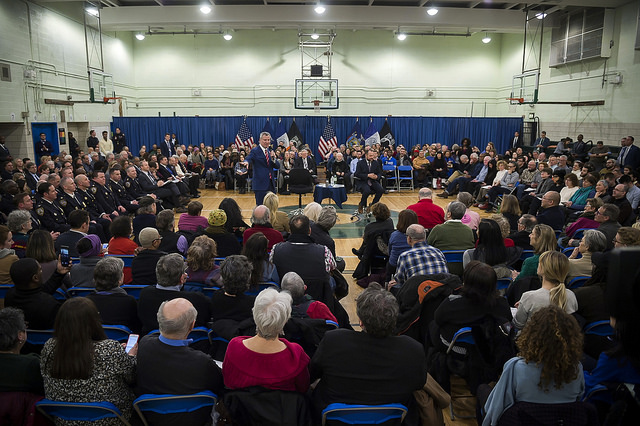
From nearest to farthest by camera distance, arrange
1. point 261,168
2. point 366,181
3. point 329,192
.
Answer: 1. point 261,168
2. point 329,192
3. point 366,181

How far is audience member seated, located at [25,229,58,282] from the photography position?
3.58m

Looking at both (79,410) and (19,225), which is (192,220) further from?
(79,410)

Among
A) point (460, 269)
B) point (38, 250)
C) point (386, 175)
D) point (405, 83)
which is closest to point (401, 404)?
point (460, 269)

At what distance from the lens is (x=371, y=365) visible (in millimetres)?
2100

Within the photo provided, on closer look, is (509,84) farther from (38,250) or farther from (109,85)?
(38,250)

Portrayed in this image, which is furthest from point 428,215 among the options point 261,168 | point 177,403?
point 177,403

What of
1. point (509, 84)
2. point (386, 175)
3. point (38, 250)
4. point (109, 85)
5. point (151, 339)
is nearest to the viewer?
point (151, 339)

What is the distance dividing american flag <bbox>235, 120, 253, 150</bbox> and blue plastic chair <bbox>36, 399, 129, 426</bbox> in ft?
50.6

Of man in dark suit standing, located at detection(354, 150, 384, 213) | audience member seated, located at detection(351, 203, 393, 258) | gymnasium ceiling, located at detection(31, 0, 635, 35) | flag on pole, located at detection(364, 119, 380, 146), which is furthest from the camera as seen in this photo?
flag on pole, located at detection(364, 119, 380, 146)

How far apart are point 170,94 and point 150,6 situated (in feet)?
14.2

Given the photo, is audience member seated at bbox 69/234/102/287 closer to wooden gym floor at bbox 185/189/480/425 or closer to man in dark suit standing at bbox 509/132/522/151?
wooden gym floor at bbox 185/189/480/425

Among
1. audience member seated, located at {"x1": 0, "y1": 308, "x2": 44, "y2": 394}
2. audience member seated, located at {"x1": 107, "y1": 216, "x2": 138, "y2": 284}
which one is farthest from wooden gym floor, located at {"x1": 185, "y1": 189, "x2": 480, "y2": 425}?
audience member seated, located at {"x1": 0, "y1": 308, "x2": 44, "y2": 394}

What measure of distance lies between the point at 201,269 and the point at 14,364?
1.47 metres

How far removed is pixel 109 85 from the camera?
1642 centimetres
